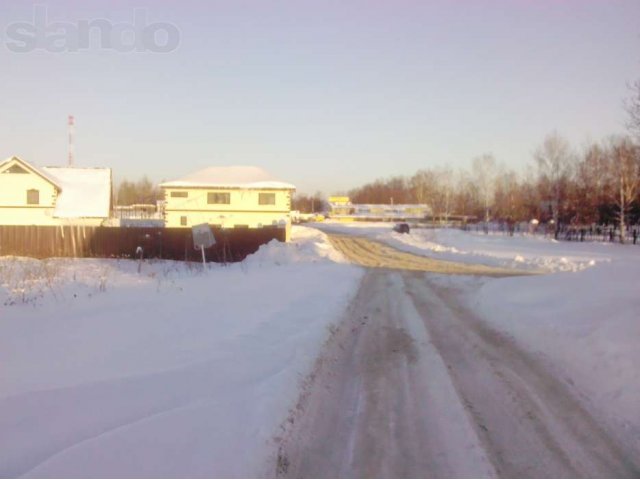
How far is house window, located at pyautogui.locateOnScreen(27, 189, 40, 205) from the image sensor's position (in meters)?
41.3

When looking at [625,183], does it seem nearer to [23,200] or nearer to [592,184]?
[592,184]

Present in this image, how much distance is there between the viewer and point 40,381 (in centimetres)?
546

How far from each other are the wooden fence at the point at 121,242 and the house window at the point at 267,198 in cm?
1587

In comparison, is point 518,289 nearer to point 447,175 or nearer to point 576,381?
point 576,381

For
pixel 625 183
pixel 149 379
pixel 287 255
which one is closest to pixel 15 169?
pixel 287 255

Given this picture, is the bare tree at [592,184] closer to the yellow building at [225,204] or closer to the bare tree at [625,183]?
the bare tree at [625,183]

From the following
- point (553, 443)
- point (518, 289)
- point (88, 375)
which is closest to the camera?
point (553, 443)

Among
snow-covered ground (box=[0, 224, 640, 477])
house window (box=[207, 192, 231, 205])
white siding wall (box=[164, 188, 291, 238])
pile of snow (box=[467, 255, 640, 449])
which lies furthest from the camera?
house window (box=[207, 192, 231, 205])

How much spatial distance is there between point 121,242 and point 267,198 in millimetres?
18060

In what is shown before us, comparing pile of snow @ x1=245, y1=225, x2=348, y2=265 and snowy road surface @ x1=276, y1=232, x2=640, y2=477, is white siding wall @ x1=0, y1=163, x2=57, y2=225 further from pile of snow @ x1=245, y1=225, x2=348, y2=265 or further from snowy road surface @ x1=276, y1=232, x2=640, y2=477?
snowy road surface @ x1=276, y1=232, x2=640, y2=477

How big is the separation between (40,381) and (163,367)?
1318 mm

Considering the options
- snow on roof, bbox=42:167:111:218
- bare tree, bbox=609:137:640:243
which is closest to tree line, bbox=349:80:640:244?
bare tree, bbox=609:137:640:243

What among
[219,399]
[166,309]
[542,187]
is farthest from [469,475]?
[542,187]

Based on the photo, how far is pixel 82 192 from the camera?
147ft
